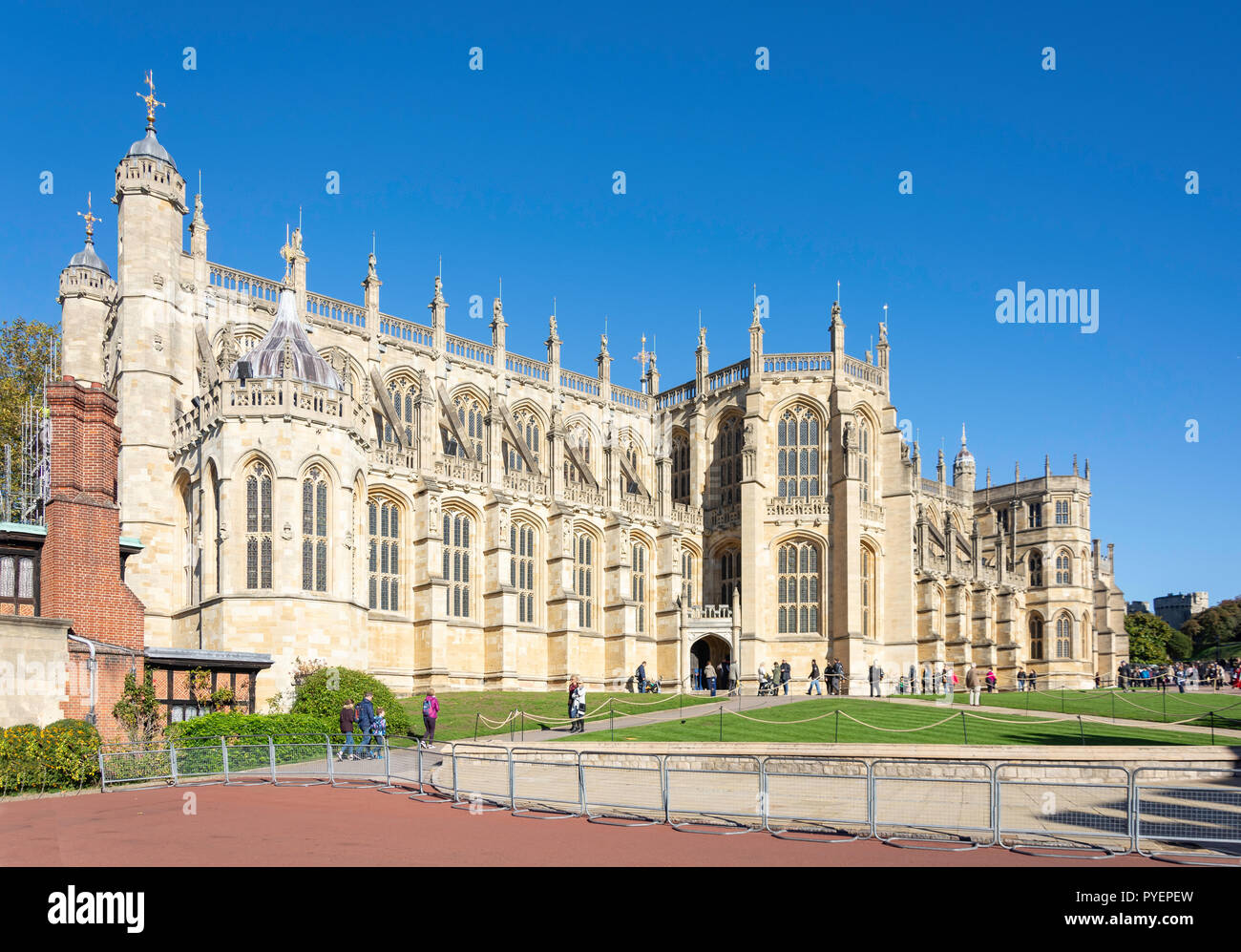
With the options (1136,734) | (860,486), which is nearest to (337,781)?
(1136,734)

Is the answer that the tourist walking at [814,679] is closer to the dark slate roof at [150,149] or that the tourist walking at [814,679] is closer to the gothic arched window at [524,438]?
the gothic arched window at [524,438]

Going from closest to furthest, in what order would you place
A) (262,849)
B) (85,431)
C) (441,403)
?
(262,849), (85,431), (441,403)

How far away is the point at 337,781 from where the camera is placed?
21.2m

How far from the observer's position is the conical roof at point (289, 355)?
35.4 meters

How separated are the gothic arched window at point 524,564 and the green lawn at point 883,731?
510 inches

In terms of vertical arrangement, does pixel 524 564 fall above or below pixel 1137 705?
above

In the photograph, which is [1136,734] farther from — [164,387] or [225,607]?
[164,387]

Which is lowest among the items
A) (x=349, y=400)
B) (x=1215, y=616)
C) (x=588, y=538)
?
(x=1215, y=616)

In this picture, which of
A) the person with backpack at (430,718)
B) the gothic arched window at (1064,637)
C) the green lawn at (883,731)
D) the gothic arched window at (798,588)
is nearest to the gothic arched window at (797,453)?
the gothic arched window at (798,588)

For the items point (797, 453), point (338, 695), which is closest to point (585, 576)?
point (797, 453)

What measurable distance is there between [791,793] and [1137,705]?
1059 inches

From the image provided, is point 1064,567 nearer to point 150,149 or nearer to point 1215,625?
point 1215,625

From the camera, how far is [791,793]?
22.1 m
